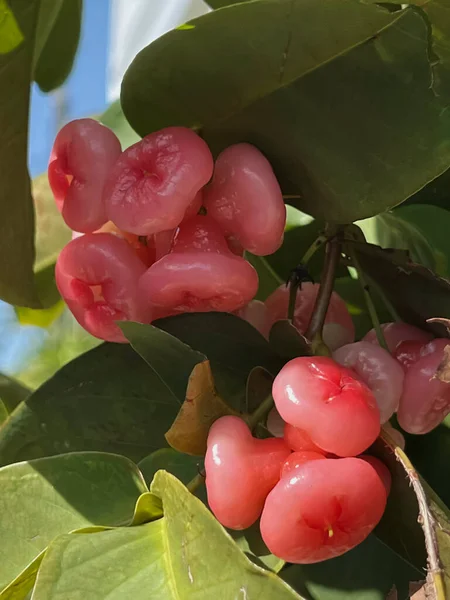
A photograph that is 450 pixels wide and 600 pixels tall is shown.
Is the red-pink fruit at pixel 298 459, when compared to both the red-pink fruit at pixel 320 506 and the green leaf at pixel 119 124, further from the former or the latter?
the green leaf at pixel 119 124

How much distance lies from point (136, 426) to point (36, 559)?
88mm

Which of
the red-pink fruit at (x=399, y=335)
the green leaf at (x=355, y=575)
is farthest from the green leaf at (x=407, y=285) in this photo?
the green leaf at (x=355, y=575)

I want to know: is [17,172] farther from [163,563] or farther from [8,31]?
[163,563]

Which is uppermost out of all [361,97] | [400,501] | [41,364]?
[361,97]

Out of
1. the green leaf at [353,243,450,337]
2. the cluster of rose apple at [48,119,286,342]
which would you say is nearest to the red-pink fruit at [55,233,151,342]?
the cluster of rose apple at [48,119,286,342]

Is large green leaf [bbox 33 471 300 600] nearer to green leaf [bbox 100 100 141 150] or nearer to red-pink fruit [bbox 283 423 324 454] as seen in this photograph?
red-pink fruit [bbox 283 423 324 454]

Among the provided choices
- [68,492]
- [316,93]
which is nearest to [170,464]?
[68,492]

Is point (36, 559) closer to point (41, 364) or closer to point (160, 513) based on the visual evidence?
point (160, 513)

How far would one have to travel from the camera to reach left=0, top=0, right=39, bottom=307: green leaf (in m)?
0.29

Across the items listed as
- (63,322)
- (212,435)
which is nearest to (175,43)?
(212,435)

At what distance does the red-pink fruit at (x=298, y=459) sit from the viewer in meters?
0.24

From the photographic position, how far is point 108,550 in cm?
26

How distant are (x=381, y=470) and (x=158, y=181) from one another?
0.43 feet

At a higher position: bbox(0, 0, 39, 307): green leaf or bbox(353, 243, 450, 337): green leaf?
bbox(0, 0, 39, 307): green leaf
